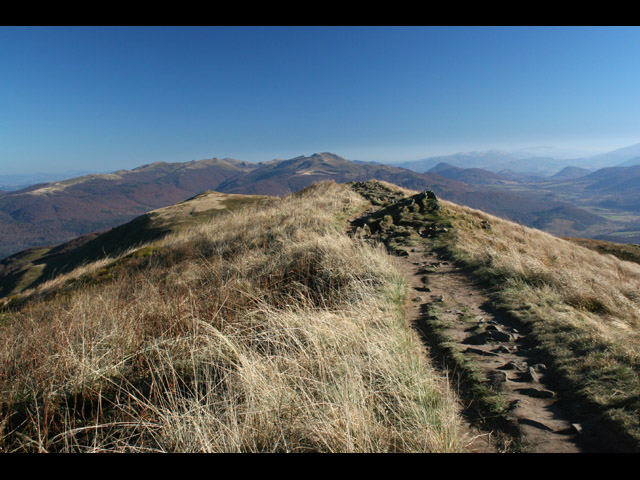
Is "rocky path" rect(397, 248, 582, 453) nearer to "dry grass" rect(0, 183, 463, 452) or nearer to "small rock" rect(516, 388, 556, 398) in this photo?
"small rock" rect(516, 388, 556, 398)

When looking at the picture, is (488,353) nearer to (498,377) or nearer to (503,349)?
(503,349)

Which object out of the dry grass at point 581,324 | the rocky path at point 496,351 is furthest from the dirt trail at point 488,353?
the dry grass at point 581,324

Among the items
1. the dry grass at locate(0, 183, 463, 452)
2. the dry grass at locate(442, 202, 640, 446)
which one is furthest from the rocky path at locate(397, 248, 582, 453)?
the dry grass at locate(0, 183, 463, 452)

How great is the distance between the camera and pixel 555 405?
10.0 ft

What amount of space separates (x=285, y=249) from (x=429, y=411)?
18.5 ft

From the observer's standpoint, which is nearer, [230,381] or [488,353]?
[230,381]

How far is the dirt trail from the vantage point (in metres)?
2.66

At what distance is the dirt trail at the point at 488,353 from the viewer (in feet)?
8.73

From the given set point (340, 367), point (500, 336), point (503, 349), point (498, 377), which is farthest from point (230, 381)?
point (500, 336)

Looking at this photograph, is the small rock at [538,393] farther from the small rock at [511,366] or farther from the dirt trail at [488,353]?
the small rock at [511,366]

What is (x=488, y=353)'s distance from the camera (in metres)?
4.06

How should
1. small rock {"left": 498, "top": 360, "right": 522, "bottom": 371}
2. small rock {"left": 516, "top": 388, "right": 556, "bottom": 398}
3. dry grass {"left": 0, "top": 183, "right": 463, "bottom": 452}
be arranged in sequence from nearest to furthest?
dry grass {"left": 0, "top": 183, "right": 463, "bottom": 452}
small rock {"left": 516, "top": 388, "right": 556, "bottom": 398}
small rock {"left": 498, "top": 360, "right": 522, "bottom": 371}
